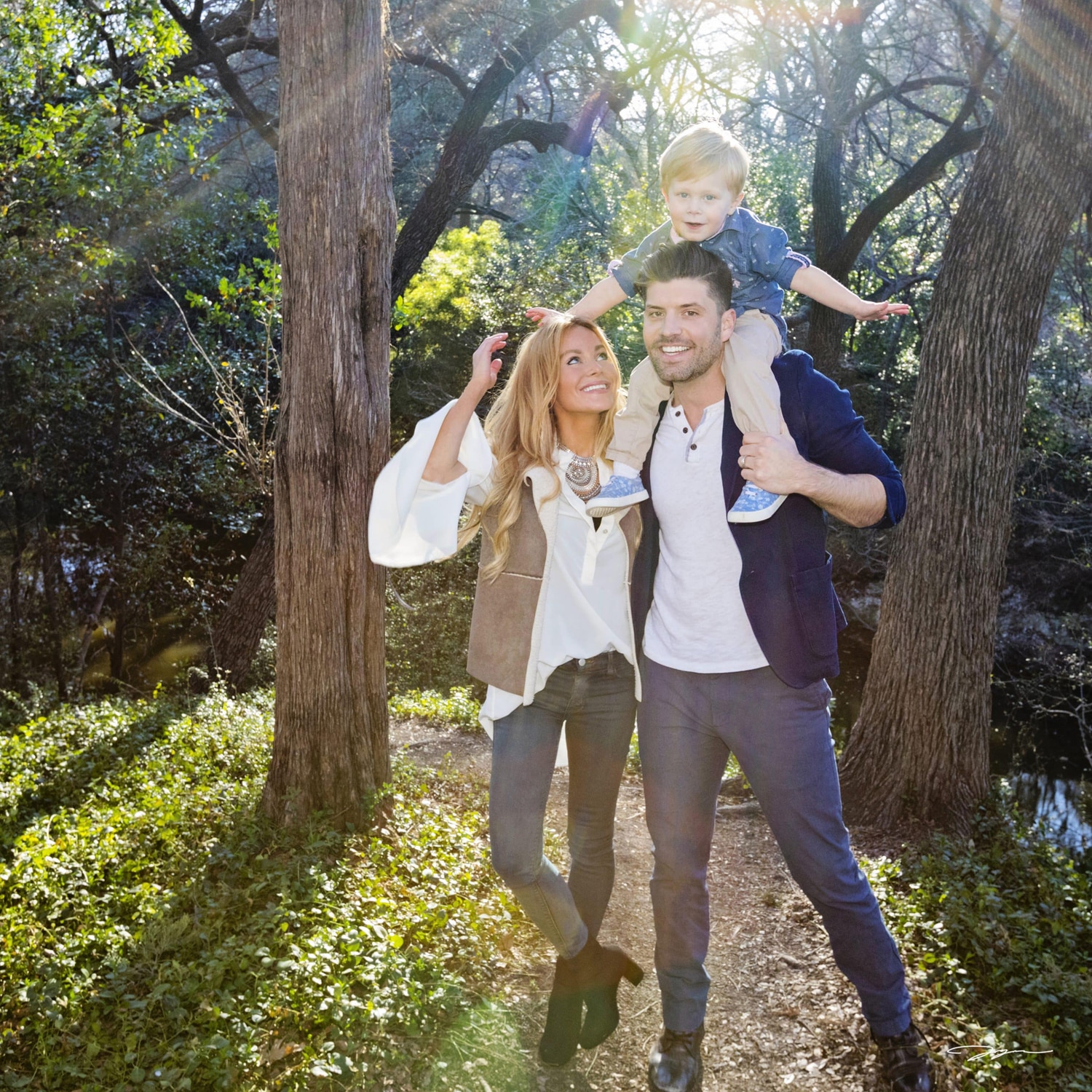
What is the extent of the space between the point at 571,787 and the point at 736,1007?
1.31 metres

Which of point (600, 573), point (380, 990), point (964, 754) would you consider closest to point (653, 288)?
point (600, 573)

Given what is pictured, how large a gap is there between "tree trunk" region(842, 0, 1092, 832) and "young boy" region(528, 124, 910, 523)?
103 inches

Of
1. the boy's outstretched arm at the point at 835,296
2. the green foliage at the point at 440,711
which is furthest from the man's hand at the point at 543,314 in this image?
the green foliage at the point at 440,711

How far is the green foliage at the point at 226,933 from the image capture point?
9.72 ft

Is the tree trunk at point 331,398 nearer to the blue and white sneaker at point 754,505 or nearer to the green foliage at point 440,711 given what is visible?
the blue and white sneaker at point 754,505

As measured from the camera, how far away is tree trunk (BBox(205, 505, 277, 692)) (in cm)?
902

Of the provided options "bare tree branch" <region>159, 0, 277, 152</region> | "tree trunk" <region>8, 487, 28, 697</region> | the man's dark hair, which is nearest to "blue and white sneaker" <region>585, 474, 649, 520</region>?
the man's dark hair

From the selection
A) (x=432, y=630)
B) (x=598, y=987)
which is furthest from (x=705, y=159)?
(x=432, y=630)

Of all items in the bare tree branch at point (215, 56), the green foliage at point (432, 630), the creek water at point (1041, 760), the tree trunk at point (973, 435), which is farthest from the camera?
the green foliage at point (432, 630)

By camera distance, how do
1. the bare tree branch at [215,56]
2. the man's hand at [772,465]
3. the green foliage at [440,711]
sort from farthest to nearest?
1. the bare tree branch at [215,56]
2. the green foliage at [440,711]
3. the man's hand at [772,465]

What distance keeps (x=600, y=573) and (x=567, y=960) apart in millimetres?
1234

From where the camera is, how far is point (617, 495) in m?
2.91

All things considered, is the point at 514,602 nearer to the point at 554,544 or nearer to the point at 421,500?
the point at 554,544

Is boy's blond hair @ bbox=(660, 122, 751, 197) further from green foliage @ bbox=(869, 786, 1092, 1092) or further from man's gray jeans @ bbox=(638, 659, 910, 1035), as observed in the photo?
green foliage @ bbox=(869, 786, 1092, 1092)
